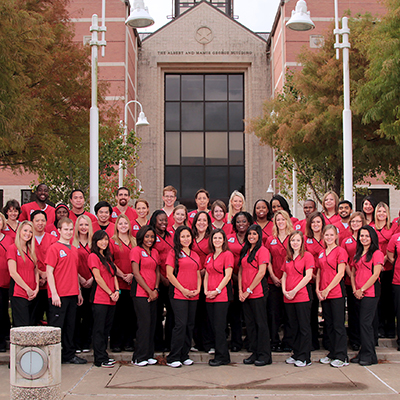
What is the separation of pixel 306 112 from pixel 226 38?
19.4 m

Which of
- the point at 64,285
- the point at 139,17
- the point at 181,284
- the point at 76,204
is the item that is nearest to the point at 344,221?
the point at 181,284

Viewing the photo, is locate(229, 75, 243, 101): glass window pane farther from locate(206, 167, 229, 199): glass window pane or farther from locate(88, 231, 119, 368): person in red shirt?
locate(88, 231, 119, 368): person in red shirt

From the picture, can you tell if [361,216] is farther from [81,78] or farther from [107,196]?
[107,196]

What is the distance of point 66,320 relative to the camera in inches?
265

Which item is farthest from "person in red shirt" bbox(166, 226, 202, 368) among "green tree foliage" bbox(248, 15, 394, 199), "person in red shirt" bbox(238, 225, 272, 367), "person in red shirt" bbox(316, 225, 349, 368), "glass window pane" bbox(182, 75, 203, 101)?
"glass window pane" bbox(182, 75, 203, 101)

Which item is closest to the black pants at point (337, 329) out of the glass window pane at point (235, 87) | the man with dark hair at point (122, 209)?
the man with dark hair at point (122, 209)

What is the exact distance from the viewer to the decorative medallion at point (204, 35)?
32.9 metres

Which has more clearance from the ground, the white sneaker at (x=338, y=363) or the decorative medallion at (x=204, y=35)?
the decorative medallion at (x=204, y=35)

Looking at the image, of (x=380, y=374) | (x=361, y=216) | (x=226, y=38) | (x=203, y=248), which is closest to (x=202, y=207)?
(x=203, y=248)

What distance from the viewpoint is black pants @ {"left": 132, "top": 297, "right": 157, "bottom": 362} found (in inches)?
263

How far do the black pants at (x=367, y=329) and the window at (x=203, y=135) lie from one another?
26483mm

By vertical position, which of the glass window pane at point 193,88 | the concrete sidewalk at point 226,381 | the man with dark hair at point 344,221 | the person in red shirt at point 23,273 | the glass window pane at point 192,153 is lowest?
the concrete sidewalk at point 226,381

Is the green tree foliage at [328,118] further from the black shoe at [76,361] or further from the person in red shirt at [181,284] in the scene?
the black shoe at [76,361]

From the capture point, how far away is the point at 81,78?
14.7 meters
